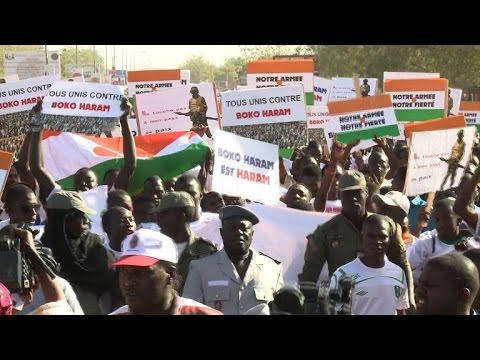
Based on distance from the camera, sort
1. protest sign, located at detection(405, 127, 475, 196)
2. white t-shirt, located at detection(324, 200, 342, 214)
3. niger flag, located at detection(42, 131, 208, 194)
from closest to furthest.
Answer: white t-shirt, located at detection(324, 200, 342, 214) < protest sign, located at detection(405, 127, 475, 196) < niger flag, located at detection(42, 131, 208, 194)

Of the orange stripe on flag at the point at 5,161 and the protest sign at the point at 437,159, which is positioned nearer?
the orange stripe on flag at the point at 5,161

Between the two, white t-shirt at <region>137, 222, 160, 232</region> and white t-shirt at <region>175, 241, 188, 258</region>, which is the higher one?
white t-shirt at <region>175, 241, 188, 258</region>

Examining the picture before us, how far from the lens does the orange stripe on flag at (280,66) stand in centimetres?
1239

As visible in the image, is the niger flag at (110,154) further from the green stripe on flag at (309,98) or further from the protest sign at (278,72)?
the green stripe on flag at (309,98)

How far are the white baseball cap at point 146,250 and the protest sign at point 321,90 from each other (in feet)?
35.7

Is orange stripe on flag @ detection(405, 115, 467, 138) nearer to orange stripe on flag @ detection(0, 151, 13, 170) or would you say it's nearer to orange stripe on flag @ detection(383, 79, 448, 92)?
orange stripe on flag @ detection(0, 151, 13, 170)

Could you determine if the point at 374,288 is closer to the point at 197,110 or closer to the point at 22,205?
the point at 22,205

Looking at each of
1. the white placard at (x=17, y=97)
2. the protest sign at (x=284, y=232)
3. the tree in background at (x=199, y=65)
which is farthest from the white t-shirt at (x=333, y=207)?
the tree in background at (x=199, y=65)

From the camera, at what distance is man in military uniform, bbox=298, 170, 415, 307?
5.16 metres

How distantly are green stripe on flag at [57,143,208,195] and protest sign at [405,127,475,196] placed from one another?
2.04m

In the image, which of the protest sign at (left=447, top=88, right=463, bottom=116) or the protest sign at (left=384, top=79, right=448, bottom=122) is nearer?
the protest sign at (left=384, top=79, right=448, bottom=122)

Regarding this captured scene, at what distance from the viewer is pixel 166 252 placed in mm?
3592

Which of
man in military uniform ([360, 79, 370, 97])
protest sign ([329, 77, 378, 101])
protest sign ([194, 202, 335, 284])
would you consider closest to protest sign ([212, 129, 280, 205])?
protest sign ([194, 202, 335, 284])

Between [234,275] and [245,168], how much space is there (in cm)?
174
